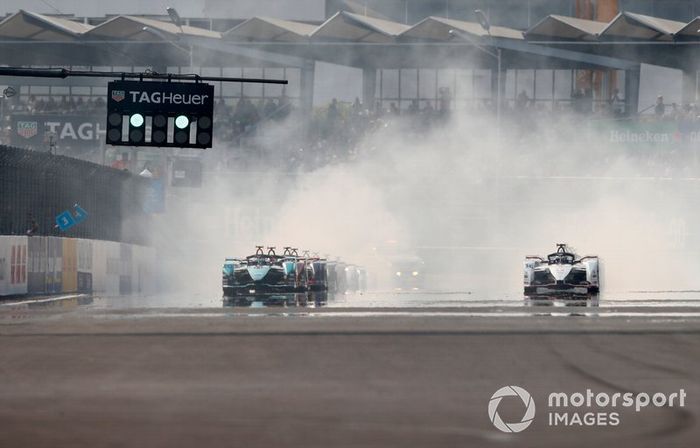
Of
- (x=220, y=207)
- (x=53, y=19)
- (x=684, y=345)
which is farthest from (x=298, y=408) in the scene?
(x=53, y=19)

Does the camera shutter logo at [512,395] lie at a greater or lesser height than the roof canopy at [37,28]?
lesser

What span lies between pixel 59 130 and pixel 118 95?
32.8 meters

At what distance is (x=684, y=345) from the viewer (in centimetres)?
1500

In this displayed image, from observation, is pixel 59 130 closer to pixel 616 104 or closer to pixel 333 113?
pixel 333 113

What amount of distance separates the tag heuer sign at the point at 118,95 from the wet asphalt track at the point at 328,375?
4207mm

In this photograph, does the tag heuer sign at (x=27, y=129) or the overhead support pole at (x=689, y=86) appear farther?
the overhead support pole at (x=689, y=86)

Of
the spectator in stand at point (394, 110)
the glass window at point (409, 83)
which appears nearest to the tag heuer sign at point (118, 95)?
the spectator in stand at point (394, 110)

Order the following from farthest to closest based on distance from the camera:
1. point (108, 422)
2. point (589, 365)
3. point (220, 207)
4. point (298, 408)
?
point (220, 207)
point (589, 365)
point (298, 408)
point (108, 422)

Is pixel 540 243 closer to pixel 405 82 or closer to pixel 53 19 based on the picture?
pixel 405 82

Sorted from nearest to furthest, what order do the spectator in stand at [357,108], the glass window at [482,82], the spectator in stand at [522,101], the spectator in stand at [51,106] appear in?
the spectator in stand at [357,108]
the spectator in stand at [522,101]
the spectator in stand at [51,106]
the glass window at [482,82]

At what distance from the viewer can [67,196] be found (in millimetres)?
34500

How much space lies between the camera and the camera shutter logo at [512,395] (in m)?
9.10

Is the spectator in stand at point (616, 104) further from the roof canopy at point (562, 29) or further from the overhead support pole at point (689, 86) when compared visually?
the roof canopy at point (562, 29)

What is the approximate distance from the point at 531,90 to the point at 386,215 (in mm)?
11475
